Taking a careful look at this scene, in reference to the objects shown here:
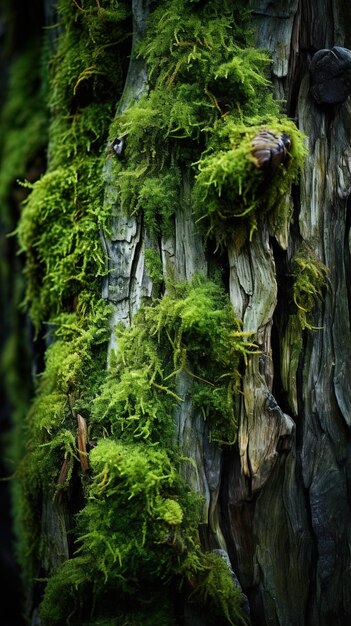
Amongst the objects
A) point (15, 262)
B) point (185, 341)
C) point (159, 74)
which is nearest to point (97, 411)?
point (185, 341)

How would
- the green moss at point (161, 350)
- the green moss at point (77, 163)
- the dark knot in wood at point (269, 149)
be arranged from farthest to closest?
1. the green moss at point (77, 163)
2. the green moss at point (161, 350)
3. the dark knot in wood at point (269, 149)

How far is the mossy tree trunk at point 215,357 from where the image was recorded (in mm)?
1612

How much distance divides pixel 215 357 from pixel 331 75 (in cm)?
93

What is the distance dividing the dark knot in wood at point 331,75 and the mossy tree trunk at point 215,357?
32 mm

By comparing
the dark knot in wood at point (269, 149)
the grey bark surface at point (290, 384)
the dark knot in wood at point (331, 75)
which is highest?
the dark knot in wood at point (331, 75)

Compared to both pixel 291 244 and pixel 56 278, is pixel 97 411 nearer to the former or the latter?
pixel 56 278

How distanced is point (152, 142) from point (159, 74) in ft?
0.72

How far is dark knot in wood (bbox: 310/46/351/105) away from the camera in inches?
64.3

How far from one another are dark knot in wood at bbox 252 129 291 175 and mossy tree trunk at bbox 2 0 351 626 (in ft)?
0.30

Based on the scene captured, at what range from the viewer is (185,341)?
165 cm

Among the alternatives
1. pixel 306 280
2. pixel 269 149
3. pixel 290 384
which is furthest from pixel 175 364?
pixel 269 149

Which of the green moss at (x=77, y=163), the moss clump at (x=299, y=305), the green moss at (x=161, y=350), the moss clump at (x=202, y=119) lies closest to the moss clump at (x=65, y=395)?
the green moss at (x=161, y=350)

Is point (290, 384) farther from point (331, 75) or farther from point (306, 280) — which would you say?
point (331, 75)

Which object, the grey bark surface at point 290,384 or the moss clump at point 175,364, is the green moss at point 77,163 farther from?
the moss clump at point 175,364
